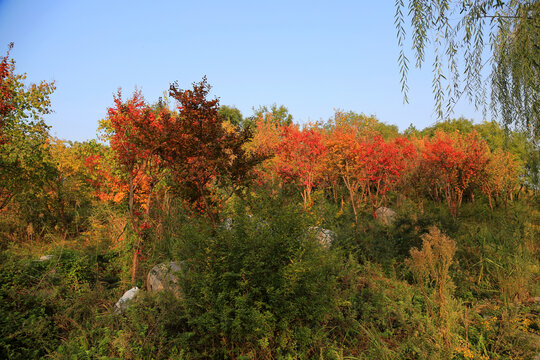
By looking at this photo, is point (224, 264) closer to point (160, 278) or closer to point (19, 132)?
point (160, 278)

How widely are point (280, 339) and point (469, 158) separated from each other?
427 inches

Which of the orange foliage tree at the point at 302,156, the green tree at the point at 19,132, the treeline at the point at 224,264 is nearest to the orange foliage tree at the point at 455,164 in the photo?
the treeline at the point at 224,264

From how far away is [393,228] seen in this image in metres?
6.75

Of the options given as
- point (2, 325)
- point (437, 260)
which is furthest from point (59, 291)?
point (437, 260)

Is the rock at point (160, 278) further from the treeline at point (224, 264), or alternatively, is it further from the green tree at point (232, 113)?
the green tree at point (232, 113)

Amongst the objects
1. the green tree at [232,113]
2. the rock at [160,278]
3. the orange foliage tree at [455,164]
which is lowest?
the rock at [160,278]

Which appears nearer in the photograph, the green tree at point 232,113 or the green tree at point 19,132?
the green tree at point 19,132

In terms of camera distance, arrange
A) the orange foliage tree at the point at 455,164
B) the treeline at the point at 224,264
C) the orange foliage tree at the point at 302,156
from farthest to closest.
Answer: the orange foliage tree at the point at 455,164 < the orange foliage tree at the point at 302,156 < the treeline at the point at 224,264

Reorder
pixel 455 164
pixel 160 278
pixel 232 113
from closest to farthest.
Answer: pixel 160 278, pixel 455 164, pixel 232 113

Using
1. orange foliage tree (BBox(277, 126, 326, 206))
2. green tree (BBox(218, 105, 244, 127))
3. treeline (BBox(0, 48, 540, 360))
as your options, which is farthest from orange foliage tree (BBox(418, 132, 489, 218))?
green tree (BBox(218, 105, 244, 127))

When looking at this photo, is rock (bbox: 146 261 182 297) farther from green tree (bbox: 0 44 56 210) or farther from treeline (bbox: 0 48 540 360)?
green tree (bbox: 0 44 56 210)

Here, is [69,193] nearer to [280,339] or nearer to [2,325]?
[2,325]

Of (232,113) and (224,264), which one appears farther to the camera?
(232,113)

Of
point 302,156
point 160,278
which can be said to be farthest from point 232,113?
point 160,278
